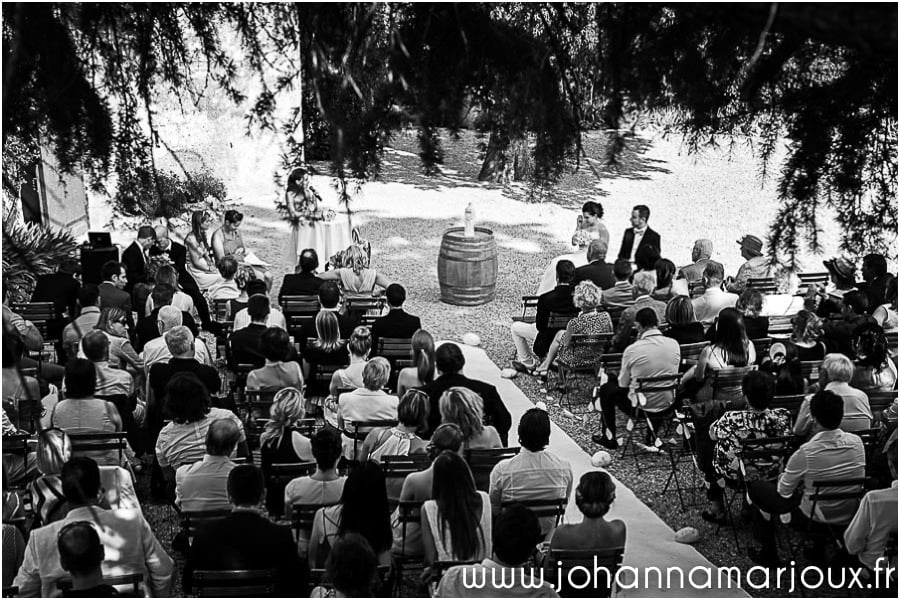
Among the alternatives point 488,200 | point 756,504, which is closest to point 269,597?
point 756,504

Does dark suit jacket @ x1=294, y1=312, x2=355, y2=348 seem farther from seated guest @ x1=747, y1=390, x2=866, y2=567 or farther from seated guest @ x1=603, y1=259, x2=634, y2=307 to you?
seated guest @ x1=747, y1=390, x2=866, y2=567

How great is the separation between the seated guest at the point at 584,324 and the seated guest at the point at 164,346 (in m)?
3.18

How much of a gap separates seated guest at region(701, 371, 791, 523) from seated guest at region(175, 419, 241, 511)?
322cm

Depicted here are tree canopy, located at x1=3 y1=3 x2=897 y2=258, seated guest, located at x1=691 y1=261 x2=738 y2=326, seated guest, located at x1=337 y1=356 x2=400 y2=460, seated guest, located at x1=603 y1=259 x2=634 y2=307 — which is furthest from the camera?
seated guest, located at x1=603 y1=259 x2=634 y2=307

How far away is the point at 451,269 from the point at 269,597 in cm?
765

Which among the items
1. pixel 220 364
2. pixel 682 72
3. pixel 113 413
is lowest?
pixel 220 364

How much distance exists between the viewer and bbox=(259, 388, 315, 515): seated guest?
692cm

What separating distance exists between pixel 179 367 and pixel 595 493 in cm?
360

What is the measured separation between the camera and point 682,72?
3934 millimetres

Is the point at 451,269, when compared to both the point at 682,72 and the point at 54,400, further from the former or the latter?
the point at 682,72

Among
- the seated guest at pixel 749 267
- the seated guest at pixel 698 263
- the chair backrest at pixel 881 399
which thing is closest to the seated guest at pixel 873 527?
the chair backrest at pixel 881 399

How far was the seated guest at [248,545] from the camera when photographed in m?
5.43

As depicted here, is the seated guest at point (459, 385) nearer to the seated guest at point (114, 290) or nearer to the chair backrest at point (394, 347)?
the chair backrest at point (394, 347)

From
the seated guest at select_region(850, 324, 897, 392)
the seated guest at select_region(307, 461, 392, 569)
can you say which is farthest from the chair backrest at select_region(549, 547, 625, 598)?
the seated guest at select_region(850, 324, 897, 392)
